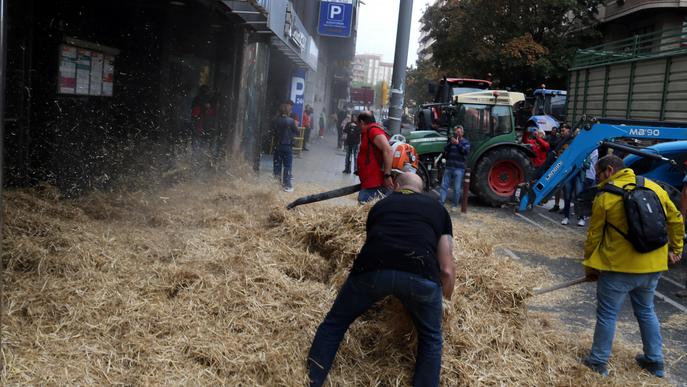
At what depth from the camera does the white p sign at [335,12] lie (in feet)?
76.6

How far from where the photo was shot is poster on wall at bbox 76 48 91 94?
27.6 feet

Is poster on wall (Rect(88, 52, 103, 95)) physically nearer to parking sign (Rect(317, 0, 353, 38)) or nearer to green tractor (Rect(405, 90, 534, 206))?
green tractor (Rect(405, 90, 534, 206))

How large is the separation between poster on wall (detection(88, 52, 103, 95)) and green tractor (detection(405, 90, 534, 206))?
6.88m

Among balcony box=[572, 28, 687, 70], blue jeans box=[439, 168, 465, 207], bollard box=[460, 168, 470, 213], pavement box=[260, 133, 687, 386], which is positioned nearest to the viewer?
pavement box=[260, 133, 687, 386]

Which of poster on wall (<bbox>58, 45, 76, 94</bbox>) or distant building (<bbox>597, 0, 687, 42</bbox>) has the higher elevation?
distant building (<bbox>597, 0, 687, 42</bbox>)

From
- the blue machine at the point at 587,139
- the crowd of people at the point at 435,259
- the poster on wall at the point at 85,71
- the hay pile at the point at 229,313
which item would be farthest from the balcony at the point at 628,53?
the poster on wall at the point at 85,71

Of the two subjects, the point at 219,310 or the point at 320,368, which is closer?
the point at 320,368

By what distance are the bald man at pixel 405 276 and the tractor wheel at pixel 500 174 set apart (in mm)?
9798

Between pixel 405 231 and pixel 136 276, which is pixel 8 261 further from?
pixel 405 231

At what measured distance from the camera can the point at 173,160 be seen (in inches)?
424

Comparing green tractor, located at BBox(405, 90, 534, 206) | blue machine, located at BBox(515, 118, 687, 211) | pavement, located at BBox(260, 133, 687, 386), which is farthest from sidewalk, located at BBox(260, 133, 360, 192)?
blue machine, located at BBox(515, 118, 687, 211)

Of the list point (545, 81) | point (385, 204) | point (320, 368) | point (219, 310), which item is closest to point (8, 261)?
point (219, 310)

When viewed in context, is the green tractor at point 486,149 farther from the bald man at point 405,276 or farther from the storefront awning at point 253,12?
the bald man at point 405,276

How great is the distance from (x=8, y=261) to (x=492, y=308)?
3633mm
